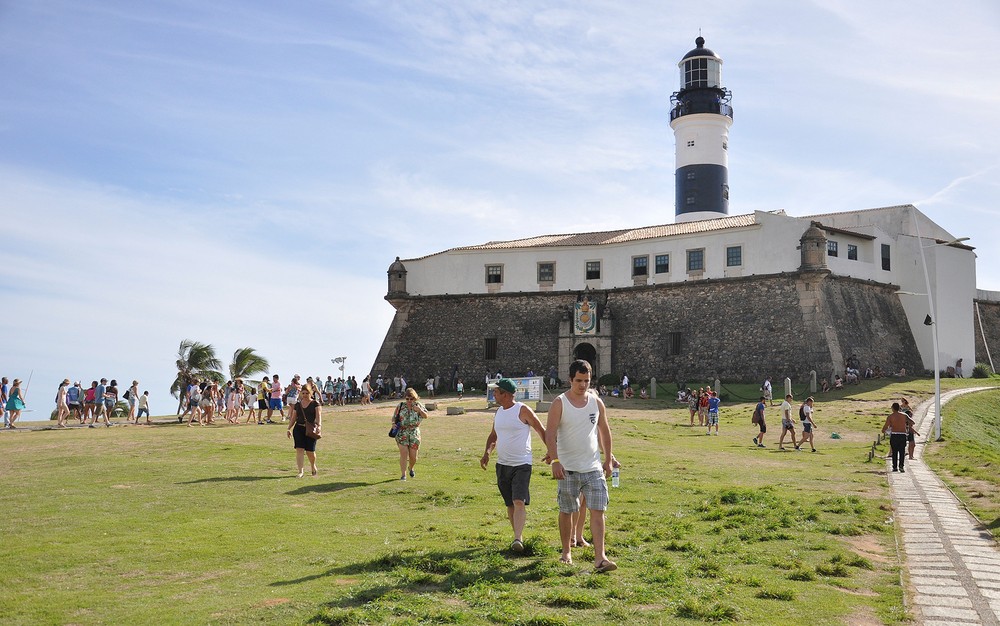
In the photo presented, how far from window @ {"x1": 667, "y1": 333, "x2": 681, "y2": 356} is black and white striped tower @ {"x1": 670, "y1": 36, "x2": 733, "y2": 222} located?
11816mm

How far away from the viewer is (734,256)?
42.8 metres

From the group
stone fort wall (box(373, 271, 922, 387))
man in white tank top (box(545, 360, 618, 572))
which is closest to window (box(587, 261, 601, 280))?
stone fort wall (box(373, 271, 922, 387))

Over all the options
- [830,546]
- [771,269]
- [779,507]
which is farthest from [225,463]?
[771,269]

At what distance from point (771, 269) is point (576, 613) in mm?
37218

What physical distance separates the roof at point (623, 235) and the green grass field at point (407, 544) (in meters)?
26.8

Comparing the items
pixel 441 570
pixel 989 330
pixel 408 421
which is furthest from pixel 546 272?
pixel 441 570

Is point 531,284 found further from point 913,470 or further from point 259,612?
point 259,612

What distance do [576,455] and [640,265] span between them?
3838 centimetres

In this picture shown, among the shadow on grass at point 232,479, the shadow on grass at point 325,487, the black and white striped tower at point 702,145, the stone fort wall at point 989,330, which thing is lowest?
the shadow on grass at point 325,487

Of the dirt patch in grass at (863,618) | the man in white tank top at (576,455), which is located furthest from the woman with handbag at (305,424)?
the dirt patch in grass at (863,618)

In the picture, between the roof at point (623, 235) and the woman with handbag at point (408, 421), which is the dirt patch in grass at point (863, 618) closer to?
the woman with handbag at point (408, 421)

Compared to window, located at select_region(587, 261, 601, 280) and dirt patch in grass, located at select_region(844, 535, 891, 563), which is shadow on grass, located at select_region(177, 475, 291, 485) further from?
window, located at select_region(587, 261, 601, 280)

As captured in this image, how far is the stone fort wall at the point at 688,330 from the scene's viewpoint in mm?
39781

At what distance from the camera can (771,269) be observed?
4141cm
